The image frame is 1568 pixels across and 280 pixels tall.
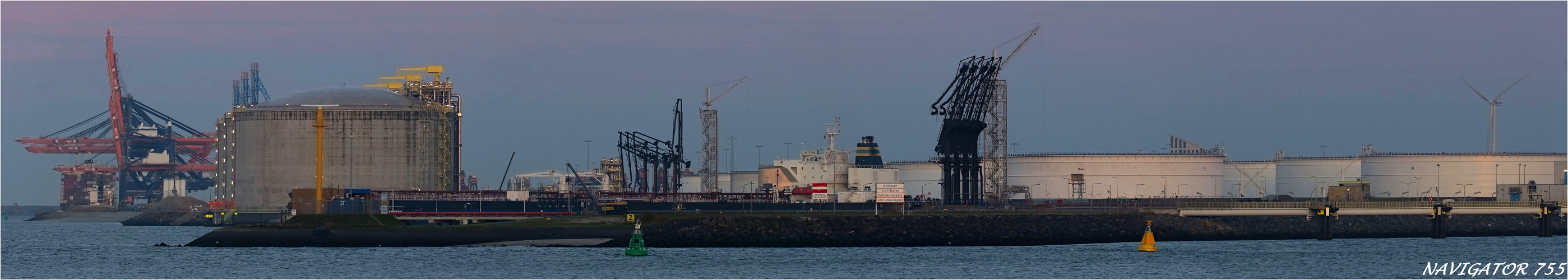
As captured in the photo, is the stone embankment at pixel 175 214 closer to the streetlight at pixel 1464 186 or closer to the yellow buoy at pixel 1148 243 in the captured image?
the yellow buoy at pixel 1148 243

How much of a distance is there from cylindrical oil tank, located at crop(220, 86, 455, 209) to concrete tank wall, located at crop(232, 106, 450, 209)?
0.05 m

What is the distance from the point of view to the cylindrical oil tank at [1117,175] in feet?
449

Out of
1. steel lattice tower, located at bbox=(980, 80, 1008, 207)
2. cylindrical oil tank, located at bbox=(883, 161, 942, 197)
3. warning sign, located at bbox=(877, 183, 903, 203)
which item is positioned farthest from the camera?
cylindrical oil tank, located at bbox=(883, 161, 942, 197)

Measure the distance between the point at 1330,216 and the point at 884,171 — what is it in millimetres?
61974

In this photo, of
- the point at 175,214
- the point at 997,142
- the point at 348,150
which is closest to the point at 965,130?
the point at 997,142

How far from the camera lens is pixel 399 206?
Result: 11062 centimetres

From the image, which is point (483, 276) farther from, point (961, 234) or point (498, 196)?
point (498, 196)

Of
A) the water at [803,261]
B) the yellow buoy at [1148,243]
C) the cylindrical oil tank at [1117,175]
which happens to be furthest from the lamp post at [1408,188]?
the yellow buoy at [1148,243]

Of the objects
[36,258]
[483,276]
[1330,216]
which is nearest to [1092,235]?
[1330,216]

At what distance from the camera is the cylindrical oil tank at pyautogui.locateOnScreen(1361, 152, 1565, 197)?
140875 millimetres

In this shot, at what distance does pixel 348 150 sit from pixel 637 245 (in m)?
64.6

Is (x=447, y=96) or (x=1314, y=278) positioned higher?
(x=447, y=96)

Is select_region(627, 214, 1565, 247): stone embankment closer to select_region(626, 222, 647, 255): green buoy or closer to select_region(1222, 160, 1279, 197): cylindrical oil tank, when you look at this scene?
select_region(626, 222, 647, 255): green buoy

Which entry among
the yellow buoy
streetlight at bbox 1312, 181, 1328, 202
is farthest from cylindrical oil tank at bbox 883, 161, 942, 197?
the yellow buoy
